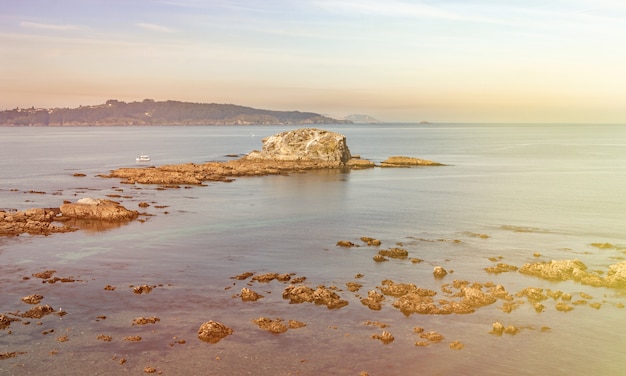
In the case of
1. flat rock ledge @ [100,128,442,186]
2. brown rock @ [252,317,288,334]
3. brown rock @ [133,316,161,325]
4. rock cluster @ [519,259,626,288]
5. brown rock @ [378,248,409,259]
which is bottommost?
brown rock @ [133,316,161,325]

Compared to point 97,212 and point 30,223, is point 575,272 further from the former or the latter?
point 30,223

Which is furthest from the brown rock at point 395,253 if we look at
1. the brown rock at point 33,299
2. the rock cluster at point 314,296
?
the brown rock at point 33,299

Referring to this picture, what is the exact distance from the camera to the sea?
85.5ft

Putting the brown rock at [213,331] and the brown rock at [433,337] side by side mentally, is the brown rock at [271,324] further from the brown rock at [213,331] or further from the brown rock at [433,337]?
the brown rock at [433,337]

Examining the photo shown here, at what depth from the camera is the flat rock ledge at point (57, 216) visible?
175ft

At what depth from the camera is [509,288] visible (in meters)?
36.5

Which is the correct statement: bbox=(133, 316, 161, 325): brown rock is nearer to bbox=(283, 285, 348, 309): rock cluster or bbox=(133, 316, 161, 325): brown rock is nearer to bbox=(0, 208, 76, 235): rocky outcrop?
bbox=(283, 285, 348, 309): rock cluster

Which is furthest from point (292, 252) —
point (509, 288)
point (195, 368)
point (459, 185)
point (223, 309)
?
point (459, 185)

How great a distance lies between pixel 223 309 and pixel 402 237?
79.1 feet

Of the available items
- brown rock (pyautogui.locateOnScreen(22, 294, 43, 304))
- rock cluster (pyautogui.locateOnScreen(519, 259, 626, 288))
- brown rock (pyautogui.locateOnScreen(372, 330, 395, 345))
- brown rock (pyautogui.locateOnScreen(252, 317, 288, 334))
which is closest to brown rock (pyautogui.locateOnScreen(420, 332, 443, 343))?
brown rock (pyautogui.locateOnScreen(372, 330, 395, 345))

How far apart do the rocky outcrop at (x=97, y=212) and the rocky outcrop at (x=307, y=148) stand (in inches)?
2642

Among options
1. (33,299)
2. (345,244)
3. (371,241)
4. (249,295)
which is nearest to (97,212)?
(33,299)

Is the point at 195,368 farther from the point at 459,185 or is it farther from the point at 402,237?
the point at 459,185

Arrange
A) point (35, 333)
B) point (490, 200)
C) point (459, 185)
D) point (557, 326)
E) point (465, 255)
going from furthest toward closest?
point (459, 185) < point (490, 200) < point (465, 255) < point (557, 326) < point (35, 333)
